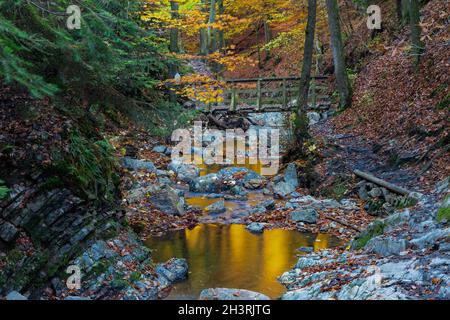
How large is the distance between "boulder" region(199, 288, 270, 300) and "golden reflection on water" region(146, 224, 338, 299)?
1.11 feet

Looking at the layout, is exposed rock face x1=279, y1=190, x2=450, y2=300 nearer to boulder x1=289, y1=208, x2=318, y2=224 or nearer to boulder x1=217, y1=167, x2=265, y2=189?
boulder x1=289, y1=208, x2=318, y2=224

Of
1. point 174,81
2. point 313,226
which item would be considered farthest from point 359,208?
point 174,81

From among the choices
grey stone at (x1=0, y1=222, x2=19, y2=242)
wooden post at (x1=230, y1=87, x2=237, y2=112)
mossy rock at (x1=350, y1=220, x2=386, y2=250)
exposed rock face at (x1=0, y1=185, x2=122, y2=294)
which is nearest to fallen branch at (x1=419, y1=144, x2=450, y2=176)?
mossy rock at (x1=350, y1=220, x2=386, y2=250)

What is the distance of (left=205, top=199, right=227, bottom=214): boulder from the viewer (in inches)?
457

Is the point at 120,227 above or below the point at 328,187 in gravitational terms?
below

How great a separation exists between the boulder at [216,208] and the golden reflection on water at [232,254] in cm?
98

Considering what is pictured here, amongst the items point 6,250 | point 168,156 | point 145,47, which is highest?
point 168,156

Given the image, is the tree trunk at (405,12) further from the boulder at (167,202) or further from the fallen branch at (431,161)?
the boulder at (167,202)

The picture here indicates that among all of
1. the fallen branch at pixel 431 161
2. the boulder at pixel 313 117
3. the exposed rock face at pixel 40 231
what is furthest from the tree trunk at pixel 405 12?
the exposed rock face at pixel 40 231

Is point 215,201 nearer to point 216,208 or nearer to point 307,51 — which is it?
point 216,208

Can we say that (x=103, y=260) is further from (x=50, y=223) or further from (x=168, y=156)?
(x=168, y=156)

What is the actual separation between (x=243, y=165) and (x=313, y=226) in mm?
6969

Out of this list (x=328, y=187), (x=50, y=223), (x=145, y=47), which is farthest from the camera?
(x=328, y=187)

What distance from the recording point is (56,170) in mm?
6633
